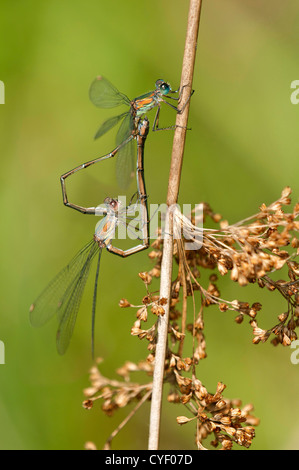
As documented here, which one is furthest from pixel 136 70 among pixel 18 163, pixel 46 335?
pixel 46 335

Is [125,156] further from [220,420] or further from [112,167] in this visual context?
[220,420]

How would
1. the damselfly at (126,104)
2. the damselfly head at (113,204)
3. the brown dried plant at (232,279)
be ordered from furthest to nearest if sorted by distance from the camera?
the damselfly head at (113,204) → the damselfly at (126,104) → the brown dried plant at (232,279)

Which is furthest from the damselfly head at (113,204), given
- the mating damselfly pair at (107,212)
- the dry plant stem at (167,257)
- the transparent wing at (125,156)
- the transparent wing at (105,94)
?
the dry plant stem at (167,257)

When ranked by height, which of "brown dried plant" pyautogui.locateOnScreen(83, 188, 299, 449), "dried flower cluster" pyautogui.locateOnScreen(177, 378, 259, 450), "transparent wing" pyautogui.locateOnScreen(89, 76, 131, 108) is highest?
"transparent wing" pyautogui.locateOnScreen(89, 76, 131, 108)

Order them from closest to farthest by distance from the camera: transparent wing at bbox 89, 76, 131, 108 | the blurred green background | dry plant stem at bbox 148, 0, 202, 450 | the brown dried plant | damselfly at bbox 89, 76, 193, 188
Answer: the brown dried plant → dry plant stem at bbox 148, 0, 202, 450 → damselfly at bbox 89, 76, 193, 188 → transparent wing at bbox 89, 76, 131, 108 → the blurred green background

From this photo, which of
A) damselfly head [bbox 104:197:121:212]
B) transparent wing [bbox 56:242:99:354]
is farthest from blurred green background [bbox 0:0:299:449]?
damselfly head [bbox 104:197:121:212]

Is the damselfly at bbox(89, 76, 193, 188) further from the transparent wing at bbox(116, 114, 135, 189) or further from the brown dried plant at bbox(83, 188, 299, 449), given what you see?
the brown dried plant at bbox(83, 188, 299, 449)

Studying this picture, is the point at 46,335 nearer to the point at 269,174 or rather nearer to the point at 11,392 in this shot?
the point at 11,392

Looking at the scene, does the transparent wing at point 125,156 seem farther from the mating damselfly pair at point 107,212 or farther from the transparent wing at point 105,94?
the transparent wing at point 105,94
